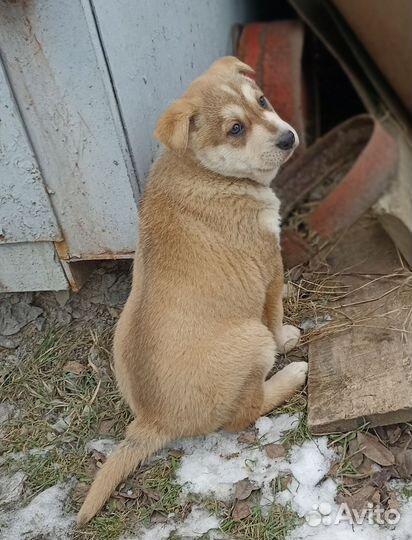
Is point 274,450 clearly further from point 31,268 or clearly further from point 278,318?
point 31,268

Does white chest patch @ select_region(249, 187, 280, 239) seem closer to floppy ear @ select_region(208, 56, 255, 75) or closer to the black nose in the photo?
the black nose

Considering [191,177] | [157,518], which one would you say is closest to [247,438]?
[157,518]

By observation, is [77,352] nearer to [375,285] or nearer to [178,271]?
[178,271]

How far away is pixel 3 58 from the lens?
3082 millimetres

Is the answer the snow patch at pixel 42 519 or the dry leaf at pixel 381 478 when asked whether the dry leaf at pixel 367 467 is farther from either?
the snow patch at pixel 42 519

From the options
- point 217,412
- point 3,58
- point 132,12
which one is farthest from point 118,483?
point 132,12

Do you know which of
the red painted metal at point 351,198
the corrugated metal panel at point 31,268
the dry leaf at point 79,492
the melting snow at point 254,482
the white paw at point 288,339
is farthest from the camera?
the red painted metal at point 351,198

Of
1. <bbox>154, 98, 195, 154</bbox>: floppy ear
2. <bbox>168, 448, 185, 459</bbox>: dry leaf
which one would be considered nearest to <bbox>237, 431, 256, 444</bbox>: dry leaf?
<bbox>168, 448, 185, 459</bbox>: dry leaf

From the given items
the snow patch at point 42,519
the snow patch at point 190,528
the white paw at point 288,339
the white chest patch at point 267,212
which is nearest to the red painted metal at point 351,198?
the white paw at point 288,339

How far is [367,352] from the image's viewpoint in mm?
3254

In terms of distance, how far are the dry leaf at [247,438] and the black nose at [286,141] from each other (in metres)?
1.32

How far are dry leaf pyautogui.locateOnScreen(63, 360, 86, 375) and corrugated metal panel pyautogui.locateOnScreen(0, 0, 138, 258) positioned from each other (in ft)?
2.02

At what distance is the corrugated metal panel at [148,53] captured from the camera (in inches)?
126

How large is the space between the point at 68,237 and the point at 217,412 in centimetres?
127
